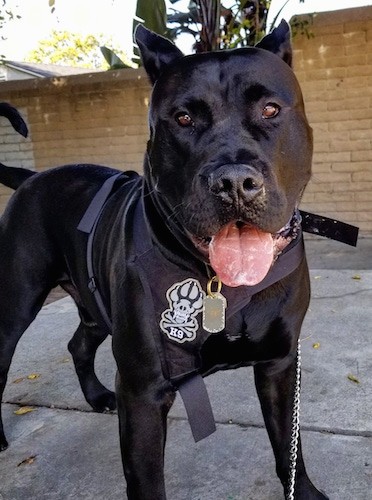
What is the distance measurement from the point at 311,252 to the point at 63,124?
13.5 ft

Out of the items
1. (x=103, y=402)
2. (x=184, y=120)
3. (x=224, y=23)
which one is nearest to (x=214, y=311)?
(x=184, y=120)

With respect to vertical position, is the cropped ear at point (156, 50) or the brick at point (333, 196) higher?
the cropped ear at point (156, 50)

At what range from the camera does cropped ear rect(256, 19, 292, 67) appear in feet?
6.46

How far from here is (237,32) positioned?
6.70 m

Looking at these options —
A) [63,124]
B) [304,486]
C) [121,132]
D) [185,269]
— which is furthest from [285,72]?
[63,124]

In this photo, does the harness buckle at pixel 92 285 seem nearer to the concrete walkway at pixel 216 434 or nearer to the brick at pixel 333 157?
the concrete walkway at pixel 216 434

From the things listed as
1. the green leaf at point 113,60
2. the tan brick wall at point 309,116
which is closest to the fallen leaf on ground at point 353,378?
the tan brick wall at point 309,116

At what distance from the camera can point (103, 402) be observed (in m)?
3.19

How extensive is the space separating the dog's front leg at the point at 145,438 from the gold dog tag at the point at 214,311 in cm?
27

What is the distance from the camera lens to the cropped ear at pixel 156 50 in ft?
6.42

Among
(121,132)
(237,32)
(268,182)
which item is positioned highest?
(237,32)

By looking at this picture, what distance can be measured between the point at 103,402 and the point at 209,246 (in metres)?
1.77

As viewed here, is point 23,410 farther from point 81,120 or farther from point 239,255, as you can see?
point 81,120

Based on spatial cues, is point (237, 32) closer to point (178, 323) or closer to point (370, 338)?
point (370, 338)
